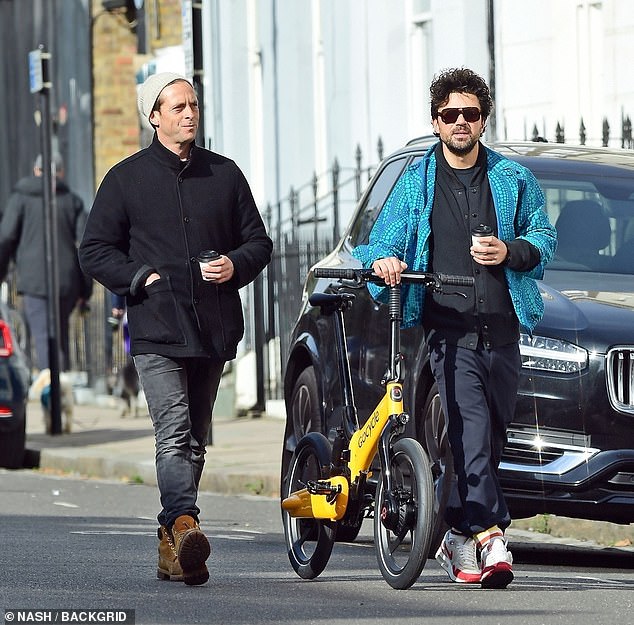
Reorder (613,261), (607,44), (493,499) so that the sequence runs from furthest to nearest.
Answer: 1. (607,44)
2. (613,261)
3. (493,499)

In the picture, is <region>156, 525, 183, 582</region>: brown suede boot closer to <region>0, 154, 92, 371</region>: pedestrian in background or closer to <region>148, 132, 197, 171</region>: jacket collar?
<region>148, 132, 197, 171</region>: jacket collar

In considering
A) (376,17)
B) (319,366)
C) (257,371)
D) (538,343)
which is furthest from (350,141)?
(538,343)

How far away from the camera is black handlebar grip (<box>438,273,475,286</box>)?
7.55 m

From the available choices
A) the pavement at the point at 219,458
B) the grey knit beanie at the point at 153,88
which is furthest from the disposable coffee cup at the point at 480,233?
the pavement at the point at 219,458

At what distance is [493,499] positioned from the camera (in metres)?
7.68

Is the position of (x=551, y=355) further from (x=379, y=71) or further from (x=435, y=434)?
(x=379, y=71)

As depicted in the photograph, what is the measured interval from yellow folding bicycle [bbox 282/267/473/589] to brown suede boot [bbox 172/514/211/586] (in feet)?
1.60

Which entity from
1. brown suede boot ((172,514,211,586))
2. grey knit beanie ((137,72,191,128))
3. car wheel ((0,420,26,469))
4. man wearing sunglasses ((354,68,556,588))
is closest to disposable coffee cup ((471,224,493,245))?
man wearing sunglasses ((354,68,556,588))

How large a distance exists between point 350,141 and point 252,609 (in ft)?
38.8

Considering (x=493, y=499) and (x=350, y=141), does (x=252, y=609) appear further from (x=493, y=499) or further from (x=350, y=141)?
(x=350, y=141)

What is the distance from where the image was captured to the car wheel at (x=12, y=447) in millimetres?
14805

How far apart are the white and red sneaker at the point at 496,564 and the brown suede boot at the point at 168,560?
3.69ft

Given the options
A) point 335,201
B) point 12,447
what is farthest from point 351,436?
point 335,201

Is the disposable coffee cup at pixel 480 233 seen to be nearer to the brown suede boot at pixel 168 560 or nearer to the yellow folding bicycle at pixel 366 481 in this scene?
the yellow folding bicycle at pixel 366 481
